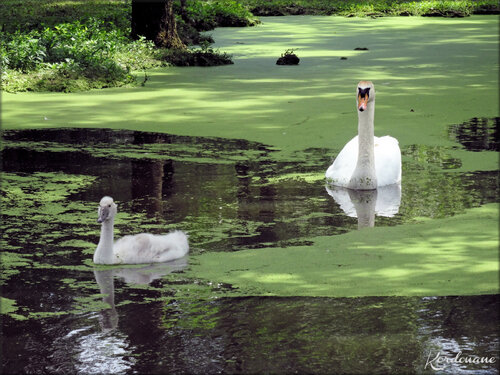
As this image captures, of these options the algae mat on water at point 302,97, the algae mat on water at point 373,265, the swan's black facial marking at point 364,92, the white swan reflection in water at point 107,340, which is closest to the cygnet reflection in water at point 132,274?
the white swan reflection in water at point 107,340

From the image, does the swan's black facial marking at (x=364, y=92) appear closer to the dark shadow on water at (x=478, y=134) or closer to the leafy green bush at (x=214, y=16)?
the dark shadow on water at (x=478, y=134)

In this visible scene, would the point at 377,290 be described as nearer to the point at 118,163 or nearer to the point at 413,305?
the point at 413,305

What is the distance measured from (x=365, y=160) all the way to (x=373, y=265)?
194 cm

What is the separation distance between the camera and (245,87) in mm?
12227

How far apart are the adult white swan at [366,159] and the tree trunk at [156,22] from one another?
835 centimetres

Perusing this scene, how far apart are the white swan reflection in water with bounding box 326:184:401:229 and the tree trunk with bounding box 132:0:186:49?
8.71 metres

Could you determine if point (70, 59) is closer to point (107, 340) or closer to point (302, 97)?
point (302, 97)

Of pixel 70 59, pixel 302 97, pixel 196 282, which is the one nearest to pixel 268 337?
pixel 196 282

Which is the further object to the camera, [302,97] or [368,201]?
[302,97]

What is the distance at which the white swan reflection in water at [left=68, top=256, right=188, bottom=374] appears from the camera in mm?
4207

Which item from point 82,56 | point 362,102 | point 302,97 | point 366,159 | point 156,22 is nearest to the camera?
point 366,159

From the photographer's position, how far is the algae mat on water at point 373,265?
5.13m

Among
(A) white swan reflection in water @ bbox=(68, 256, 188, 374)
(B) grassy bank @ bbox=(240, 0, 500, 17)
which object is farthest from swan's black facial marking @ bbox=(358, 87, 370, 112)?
(B) grassy bank @ bbox=(240, 0, 500, 17)

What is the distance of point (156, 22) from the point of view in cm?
1580
